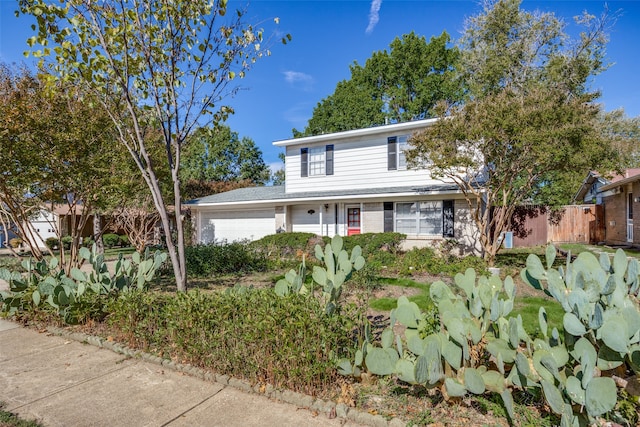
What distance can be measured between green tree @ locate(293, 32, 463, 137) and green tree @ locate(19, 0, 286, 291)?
2332 cm

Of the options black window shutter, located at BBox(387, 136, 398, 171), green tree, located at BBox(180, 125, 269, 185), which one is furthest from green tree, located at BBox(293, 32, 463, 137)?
black window shutter, located at BBox(387, 136, 398, 171)

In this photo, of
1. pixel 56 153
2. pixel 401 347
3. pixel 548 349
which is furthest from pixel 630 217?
pixel 56 153

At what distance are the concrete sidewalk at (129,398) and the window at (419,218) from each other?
1118 cm

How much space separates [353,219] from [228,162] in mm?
25441

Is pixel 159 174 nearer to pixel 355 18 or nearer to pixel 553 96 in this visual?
pixel 355 18

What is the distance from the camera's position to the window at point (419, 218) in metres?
13.6

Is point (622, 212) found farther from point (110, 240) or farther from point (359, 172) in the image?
point (110, 240)

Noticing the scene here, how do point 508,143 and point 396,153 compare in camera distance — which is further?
point 396,153

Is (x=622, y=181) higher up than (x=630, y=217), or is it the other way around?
(x=622, y=181)

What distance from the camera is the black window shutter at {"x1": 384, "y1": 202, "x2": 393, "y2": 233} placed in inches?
568

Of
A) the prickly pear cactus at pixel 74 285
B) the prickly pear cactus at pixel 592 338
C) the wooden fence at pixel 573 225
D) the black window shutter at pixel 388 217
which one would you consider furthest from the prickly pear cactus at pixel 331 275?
the wooden fence at pixel 573 225

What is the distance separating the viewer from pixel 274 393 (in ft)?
11.9

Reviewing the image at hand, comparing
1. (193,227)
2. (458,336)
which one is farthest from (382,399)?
(193,227)

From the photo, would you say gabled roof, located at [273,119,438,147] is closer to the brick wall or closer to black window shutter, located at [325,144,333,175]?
black window shutter, located at [325,144,333,175]
